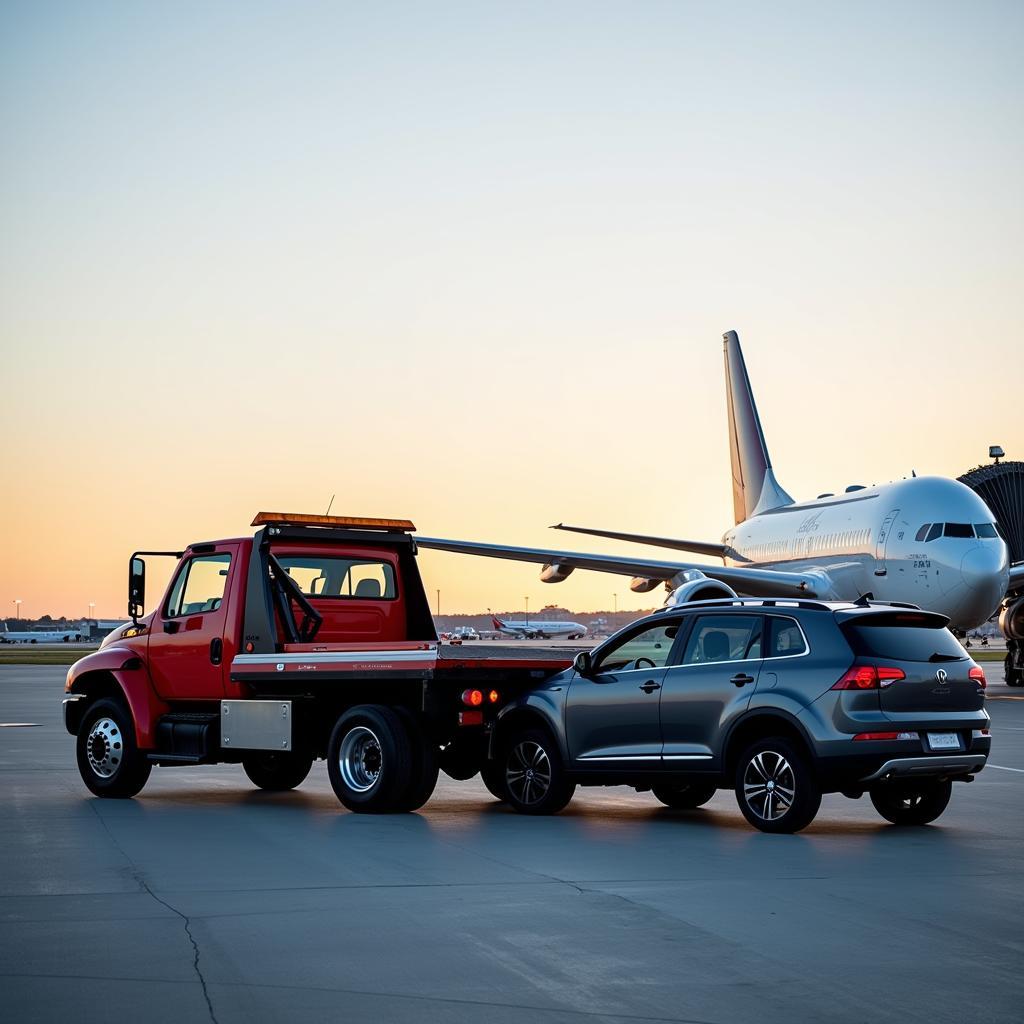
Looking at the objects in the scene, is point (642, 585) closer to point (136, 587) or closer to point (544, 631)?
point (136, 587)

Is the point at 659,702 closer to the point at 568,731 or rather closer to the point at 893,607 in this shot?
the point at 568,731

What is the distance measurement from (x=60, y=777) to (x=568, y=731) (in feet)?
20.5

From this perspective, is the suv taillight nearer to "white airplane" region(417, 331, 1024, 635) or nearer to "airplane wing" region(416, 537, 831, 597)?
"white airplane" region(417, 331, 1024, 635)

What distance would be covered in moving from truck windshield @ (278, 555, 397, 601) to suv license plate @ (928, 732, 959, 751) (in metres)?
5.83

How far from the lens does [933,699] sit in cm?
1155

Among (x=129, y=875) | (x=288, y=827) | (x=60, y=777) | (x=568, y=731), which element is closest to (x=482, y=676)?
(x=568, y=731)

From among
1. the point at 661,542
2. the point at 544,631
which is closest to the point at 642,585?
the point at 661,542

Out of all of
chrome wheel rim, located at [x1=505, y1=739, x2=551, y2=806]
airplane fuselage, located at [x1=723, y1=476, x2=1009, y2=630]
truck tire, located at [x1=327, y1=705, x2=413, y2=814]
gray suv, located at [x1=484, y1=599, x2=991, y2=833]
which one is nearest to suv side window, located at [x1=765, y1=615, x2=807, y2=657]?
gray suv, located at [x1=484, y1=599, x2=991, y2=833]

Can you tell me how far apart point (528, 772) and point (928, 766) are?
3.38 metres

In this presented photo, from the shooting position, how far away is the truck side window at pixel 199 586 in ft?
47.3

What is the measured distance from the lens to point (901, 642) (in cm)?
1162

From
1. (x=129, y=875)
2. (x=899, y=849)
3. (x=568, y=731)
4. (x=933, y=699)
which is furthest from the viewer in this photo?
(x=568, y=731)

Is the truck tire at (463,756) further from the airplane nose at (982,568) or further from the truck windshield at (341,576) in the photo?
the airplane nose at (982,568)

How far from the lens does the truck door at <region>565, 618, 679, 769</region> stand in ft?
40.0
